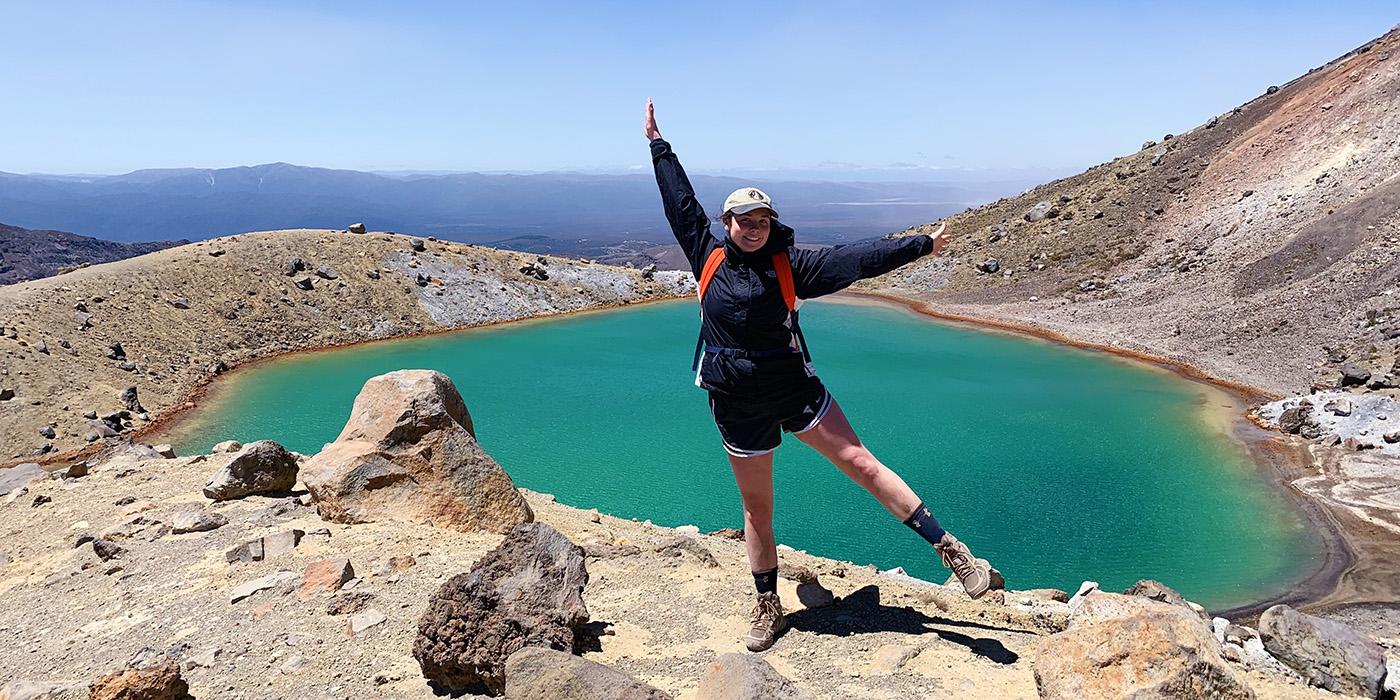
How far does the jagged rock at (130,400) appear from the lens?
77.8 feet

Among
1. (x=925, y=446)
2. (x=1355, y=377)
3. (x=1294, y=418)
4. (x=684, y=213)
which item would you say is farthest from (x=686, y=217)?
(x=1355, y=377)

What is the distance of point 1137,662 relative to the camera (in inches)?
160

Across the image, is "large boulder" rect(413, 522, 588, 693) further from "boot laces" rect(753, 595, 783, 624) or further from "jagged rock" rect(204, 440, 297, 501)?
"jagged rock" rect(204, 440, 297, 501)

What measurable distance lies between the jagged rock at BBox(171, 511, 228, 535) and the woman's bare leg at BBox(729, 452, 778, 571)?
19.5ft

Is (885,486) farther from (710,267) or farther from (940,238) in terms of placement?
(710,267)

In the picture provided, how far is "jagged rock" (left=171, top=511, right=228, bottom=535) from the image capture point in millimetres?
8156

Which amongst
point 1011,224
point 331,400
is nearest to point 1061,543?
point 331,400

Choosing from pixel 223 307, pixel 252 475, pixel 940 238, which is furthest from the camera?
pixel 223 307

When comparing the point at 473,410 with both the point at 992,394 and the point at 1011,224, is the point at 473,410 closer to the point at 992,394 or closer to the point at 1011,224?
the point at 992,394

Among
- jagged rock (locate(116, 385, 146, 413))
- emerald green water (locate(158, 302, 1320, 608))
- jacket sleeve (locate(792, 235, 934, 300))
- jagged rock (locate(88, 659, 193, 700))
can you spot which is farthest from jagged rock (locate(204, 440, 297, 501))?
jagged rock (locate(116, 385, 146, 413))

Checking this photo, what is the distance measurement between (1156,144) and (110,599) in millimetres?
61535

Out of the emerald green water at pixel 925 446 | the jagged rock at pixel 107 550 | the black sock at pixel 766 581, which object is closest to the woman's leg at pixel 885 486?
the black sock at pixel 766 581

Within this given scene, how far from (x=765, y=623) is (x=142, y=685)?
3.64m

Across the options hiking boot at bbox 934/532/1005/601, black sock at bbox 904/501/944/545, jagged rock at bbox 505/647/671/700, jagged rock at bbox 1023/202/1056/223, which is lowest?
jagged rock at bbox 505/647/671/700
